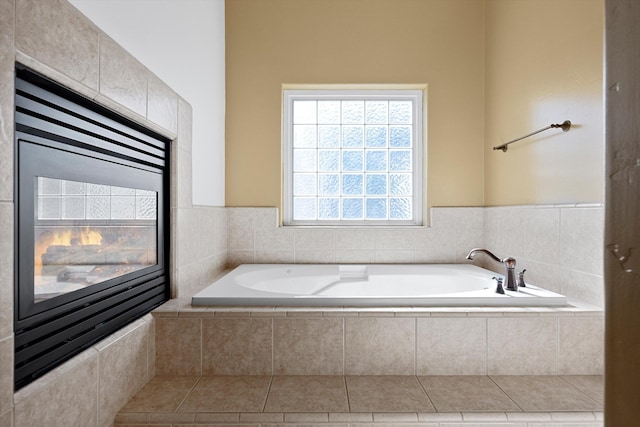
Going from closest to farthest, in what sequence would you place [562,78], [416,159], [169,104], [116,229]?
[116,229] < [169,104] < [562,78] < [416,159]

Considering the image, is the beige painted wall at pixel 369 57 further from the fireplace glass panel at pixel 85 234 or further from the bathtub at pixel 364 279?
the fireplace glass panel at pixel 85 234

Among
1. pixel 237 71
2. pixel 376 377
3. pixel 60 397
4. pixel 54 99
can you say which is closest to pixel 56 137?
pixel 54 99

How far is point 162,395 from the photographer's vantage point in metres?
1.54

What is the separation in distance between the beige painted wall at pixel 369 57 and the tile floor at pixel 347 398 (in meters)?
1.66

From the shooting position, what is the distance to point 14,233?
97 cm

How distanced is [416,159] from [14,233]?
2.66 m

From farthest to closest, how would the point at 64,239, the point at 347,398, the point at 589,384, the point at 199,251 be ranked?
1. the point at 199,251
2. the point at 589,384
3. the point at 347,398
4. the point at 64,239

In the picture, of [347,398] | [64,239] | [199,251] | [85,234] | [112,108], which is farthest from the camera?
[199,251]

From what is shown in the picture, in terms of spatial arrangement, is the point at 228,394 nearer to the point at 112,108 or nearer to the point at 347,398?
the point at 347,398

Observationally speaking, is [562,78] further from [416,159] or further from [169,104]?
[169,104]

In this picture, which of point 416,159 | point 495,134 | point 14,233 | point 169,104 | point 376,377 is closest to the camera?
point 14,233

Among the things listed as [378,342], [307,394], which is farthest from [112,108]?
[378,342]

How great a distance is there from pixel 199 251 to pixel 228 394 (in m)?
1.01

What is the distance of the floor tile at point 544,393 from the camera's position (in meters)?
Result: 1.44
